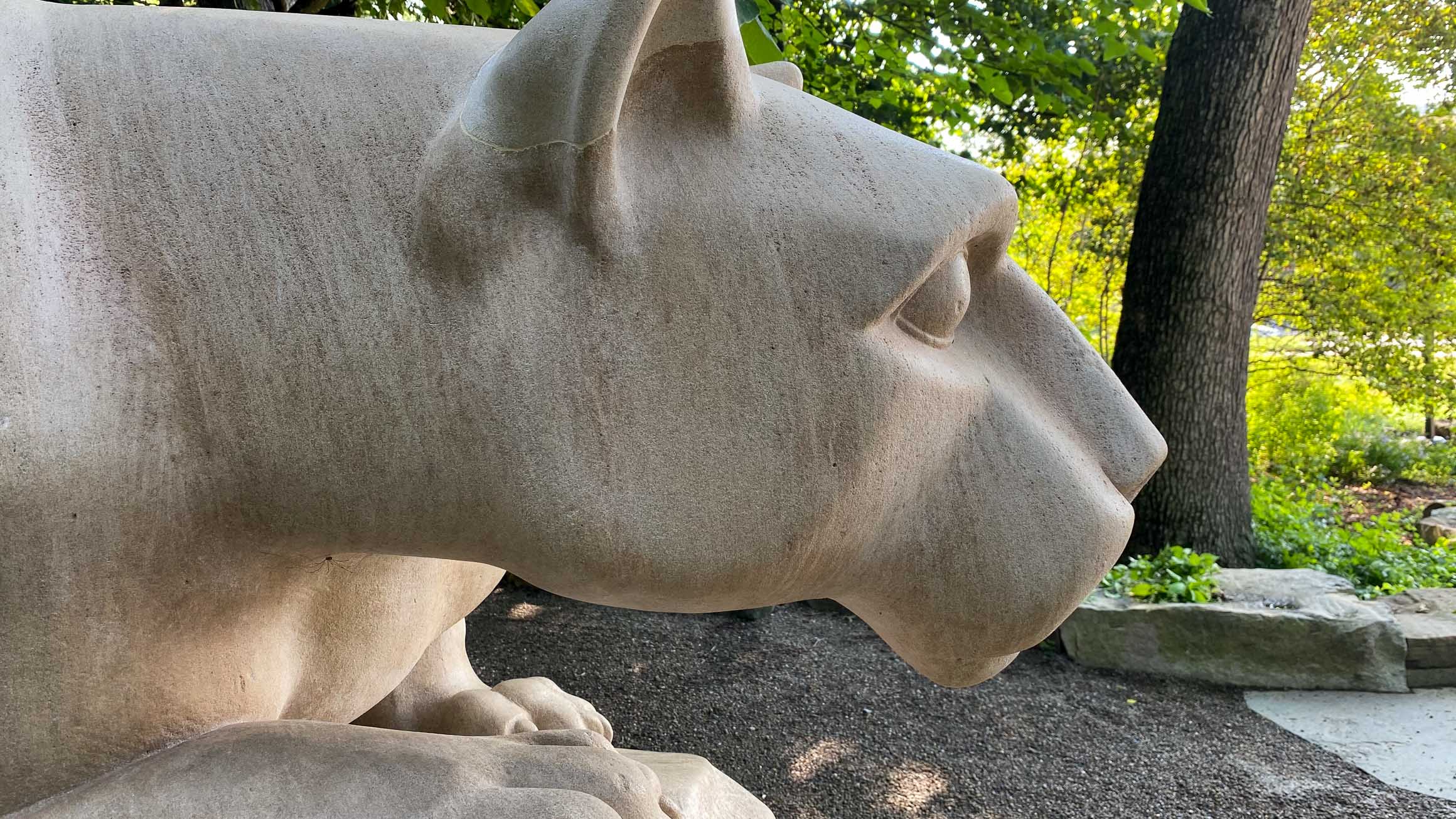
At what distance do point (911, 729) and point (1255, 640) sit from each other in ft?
5.56

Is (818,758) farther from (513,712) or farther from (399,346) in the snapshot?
(399,346)

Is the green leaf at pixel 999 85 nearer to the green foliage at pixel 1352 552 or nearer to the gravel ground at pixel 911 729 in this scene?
the gravel ground at pixel 911 729

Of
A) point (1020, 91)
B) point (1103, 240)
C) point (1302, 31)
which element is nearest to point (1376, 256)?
point (1103, 240)

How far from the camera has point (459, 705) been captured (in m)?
1.49

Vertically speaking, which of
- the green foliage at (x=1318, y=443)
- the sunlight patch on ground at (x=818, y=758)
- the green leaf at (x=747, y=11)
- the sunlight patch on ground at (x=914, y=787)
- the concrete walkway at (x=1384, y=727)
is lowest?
the sunlight patch on ground at (x=818, y=758)

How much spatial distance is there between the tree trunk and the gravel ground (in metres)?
1.45

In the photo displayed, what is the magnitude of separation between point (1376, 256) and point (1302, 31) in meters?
4.22

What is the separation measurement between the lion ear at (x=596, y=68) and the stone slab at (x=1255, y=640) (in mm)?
3997

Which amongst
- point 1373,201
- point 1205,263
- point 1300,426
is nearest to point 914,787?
point 1205,263

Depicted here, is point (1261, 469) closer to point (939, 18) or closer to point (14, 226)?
point (939, 18)

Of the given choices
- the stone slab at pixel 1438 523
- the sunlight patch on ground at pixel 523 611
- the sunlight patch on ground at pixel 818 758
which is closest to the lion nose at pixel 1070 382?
the sunlight patch on ground at pixel 818 758

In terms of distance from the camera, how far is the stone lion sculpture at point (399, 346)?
87 centimetres

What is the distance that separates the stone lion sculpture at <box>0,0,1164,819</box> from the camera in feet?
2.86

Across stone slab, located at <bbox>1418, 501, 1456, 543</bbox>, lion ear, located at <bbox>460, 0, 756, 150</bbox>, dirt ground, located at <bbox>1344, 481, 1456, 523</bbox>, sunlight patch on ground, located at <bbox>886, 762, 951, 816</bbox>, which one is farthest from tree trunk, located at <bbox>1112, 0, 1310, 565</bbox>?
lion ear, located at <bbox>460, 0, 756, 150</bbox>
